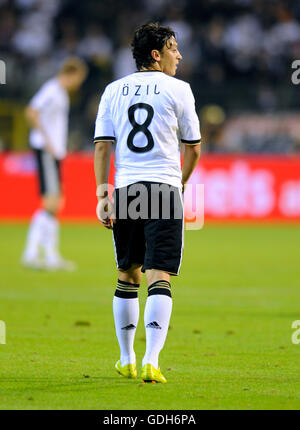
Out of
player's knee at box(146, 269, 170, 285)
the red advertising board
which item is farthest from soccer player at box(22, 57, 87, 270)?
the red advertising board

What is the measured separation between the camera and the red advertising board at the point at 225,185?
65.7ft

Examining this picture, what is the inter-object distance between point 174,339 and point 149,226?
190 centimetres

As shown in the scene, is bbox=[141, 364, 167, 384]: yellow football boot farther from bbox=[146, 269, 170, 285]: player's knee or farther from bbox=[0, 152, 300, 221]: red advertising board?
bbox=[0, 152, 300, 221]: red advertising board

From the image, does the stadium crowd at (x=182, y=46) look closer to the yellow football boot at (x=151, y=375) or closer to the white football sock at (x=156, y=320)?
the white football sock at (x=156, y=320)

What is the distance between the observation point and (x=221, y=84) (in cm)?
2191

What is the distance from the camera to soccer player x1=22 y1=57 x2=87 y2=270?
39.0 feet

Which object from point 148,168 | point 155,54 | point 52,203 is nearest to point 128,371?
point 148,168

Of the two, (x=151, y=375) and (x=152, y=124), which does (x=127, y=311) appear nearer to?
(x=151, y=375)

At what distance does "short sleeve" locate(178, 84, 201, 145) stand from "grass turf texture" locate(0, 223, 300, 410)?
55.0 inches

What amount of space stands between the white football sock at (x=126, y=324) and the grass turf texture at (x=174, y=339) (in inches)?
5.7

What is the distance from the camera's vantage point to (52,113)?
12016 mm

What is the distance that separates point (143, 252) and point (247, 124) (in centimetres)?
1644

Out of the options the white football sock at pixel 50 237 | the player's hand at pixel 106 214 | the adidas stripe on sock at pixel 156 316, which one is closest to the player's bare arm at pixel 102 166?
the player's hand at pixel 106 214

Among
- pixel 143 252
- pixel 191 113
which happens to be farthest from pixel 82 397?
pixel 191 113
